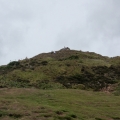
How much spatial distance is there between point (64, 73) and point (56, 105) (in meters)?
15.5

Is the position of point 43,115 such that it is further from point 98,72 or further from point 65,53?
point 65,53

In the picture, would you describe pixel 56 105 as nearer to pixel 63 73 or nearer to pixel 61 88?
pixel 61 88

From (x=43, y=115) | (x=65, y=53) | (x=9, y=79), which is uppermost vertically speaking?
(x=65, y=53)

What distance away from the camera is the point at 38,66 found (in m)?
40.3

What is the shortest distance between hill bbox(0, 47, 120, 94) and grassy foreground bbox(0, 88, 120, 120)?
5.62 meters

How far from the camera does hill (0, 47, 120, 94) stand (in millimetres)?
34250

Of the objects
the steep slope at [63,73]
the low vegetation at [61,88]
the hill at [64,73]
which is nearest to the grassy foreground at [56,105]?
the low vegetation at [61,88]

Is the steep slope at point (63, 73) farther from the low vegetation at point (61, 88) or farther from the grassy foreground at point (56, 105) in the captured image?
the grassy foreground at point (56, 105)

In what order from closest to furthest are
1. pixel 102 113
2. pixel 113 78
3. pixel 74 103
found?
pixel 102 113, pixel 74 103, pixel 113 78

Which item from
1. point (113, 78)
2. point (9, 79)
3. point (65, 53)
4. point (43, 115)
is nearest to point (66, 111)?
point (43, 115)

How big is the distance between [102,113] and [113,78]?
16536 mm

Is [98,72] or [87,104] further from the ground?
[98,72]

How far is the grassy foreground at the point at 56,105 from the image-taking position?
62.5 ft

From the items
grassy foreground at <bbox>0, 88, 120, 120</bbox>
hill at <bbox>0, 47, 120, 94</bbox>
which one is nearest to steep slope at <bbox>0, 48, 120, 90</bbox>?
hill at <bbox>0, 47, 120, 94</bbox>
